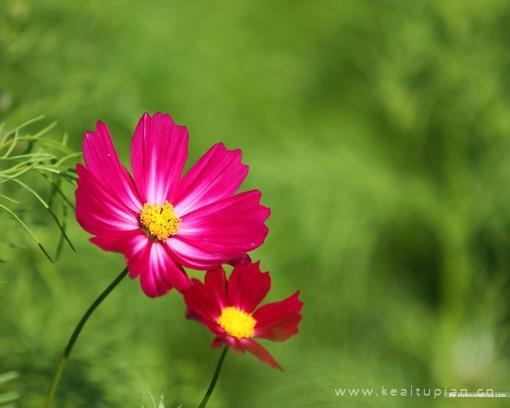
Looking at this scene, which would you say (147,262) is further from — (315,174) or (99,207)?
(315,174)

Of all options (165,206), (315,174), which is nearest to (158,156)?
(165,206)

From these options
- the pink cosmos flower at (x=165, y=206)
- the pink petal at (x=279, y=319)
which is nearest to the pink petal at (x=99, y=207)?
the pink cosmos flower at (x=165, y=206)

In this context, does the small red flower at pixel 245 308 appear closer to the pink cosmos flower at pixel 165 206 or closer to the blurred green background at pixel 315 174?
the pink cosmos flower at pixel 165 206

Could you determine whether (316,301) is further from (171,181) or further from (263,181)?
(171,181)

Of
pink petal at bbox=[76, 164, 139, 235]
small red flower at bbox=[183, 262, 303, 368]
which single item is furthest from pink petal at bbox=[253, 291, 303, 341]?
pink petal at bbox=[76, 164, 139, 235]

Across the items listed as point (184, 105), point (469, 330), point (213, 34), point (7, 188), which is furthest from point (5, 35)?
point (469, 330)

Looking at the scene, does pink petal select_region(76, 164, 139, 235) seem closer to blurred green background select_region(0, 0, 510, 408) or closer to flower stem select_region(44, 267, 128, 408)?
flower stem select_region(44, 267, 128, 408)

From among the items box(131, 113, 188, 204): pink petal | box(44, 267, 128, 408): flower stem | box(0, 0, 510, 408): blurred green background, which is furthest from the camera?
box(0, 0, 510, 408): blurred green background
